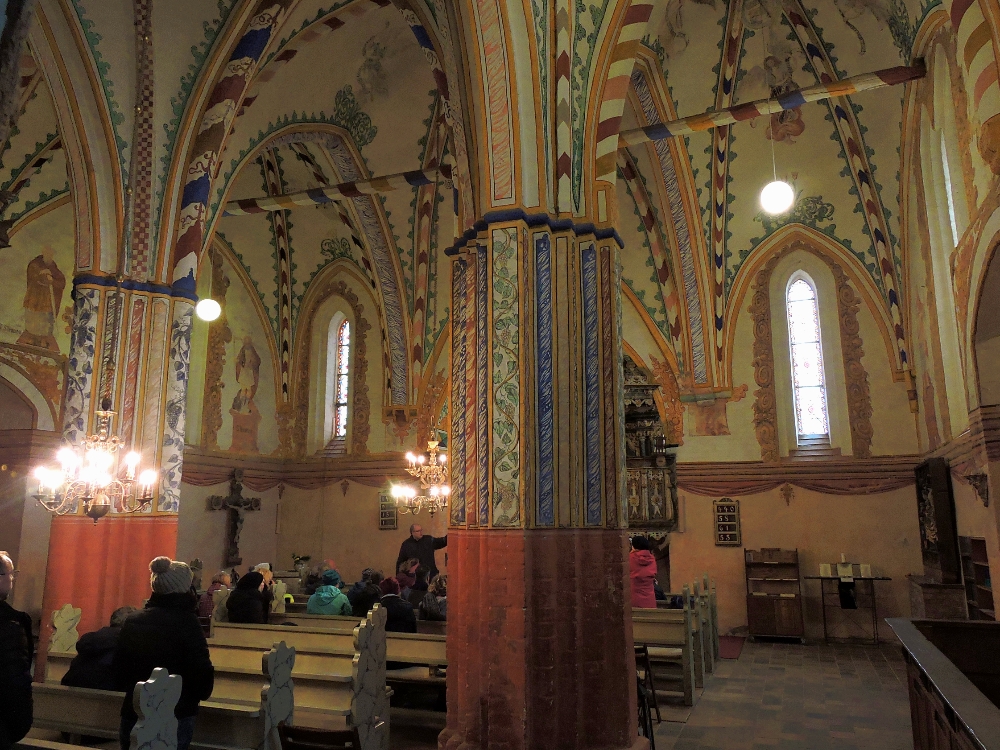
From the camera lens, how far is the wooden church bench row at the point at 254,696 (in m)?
5.38

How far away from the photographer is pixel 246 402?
1822 cm

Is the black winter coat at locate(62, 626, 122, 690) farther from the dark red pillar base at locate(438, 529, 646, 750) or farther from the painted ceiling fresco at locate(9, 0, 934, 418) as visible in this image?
the painted ceiling fresco at locate(9, 0, 934, 418)

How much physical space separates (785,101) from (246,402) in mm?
12899

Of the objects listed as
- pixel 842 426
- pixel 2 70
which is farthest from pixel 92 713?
pixel 842 426

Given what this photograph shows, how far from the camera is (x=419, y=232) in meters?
16.6

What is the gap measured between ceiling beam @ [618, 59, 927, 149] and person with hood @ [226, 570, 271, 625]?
290 inches

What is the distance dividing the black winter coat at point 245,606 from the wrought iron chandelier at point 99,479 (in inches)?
58.6

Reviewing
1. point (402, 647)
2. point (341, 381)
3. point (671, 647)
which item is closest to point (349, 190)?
point (341, 381)

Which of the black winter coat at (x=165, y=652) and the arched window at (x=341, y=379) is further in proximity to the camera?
the arched window at (x=341, y=379)

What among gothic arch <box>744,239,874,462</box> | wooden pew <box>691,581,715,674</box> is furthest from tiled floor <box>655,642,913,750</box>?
gothic arch <box>744,239,874,462</box>

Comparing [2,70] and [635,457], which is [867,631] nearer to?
[635,457]

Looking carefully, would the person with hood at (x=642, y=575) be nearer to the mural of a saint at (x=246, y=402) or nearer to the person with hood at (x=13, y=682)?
the person with hood at (x=13, y=682)

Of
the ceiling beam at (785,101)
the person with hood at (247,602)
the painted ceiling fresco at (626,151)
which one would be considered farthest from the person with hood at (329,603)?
the ceiling beam at (785,101)

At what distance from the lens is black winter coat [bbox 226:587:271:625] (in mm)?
8875
